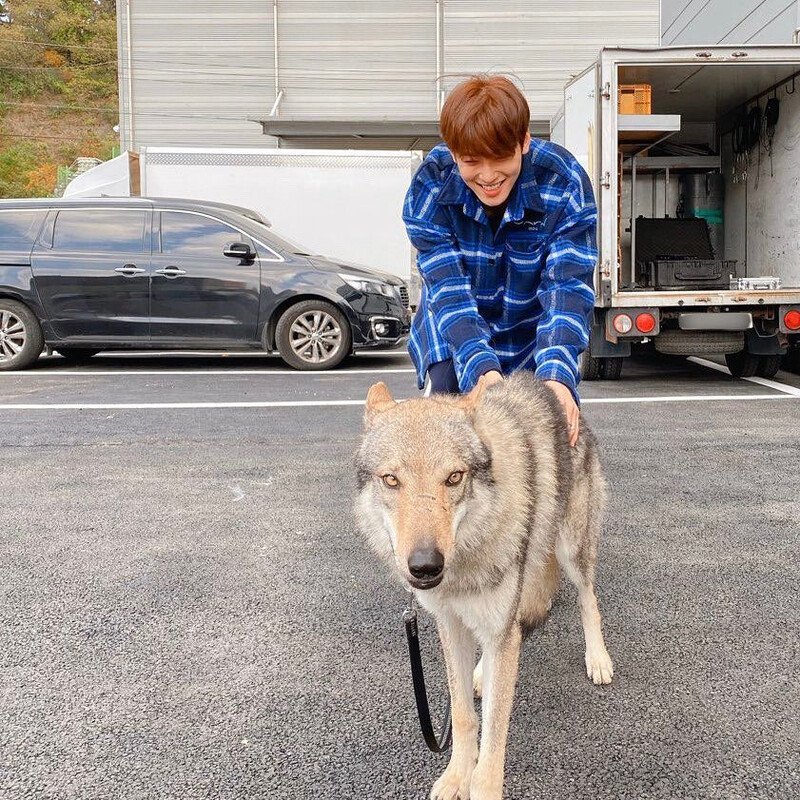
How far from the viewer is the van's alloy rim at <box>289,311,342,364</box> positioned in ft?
33.8

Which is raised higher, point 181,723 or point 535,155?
point 535,155

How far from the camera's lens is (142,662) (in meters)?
2.81

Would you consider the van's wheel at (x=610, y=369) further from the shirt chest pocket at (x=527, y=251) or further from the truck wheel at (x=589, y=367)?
the shirt chest pocket at (x=527, y=251)

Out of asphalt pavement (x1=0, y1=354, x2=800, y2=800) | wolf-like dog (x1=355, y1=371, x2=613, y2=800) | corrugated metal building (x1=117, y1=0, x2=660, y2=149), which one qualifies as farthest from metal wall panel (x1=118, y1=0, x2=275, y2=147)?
wolf-like dog (x1=355, y1=371, x2=613, y2=800)

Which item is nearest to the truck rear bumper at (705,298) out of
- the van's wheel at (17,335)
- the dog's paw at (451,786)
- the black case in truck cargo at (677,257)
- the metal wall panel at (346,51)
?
the black case in truck cargo at (677,257)

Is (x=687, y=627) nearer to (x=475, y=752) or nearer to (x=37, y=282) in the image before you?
(x=475, y=752)

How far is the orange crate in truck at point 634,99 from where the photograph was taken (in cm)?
913

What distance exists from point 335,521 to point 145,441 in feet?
8.46

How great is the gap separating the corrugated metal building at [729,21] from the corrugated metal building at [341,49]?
0.89 meters

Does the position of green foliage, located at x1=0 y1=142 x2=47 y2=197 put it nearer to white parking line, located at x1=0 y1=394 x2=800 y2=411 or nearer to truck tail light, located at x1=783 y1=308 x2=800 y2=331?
white parking line, located at x1=0 y1=394 x2=800 y2=411

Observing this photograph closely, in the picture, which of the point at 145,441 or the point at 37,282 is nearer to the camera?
the point at 145,441

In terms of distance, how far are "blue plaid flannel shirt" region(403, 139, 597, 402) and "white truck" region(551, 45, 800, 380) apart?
17.9 ft

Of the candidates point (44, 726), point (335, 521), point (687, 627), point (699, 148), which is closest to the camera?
point (44, 726)

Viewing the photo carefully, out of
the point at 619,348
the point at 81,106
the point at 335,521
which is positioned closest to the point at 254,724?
the point at 335,521
